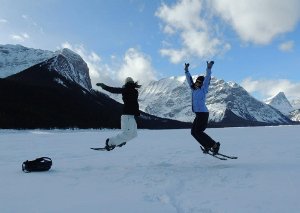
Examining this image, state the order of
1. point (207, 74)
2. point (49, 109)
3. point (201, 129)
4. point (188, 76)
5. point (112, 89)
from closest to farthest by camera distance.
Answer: point (207, 74) → point (201, 129) → point (112, 89) → point (188, 76) → point (49, 109)

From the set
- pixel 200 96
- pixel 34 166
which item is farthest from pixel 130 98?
pixel 34 166

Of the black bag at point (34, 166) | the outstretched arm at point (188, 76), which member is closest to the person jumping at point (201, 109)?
the outstretched arm at point (188, 76)

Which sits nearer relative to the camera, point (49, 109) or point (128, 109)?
point (128, 109)

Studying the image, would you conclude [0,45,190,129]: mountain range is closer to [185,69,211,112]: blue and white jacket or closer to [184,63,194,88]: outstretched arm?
[184,63,194,88]: outstretched arm

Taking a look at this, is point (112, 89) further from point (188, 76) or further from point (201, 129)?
point (201, 129)

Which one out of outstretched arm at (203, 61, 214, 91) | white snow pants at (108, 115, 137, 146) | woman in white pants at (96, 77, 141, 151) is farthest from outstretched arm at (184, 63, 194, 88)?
white snow pants at (108, 115, 137, 146)

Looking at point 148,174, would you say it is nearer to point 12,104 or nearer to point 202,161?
point 202,161

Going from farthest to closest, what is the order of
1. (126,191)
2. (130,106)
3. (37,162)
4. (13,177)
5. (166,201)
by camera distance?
(130,106), (37,162), (13,177), (126,191), (166,201)

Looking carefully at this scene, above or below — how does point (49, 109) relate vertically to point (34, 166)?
above

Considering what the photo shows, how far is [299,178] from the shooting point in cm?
754

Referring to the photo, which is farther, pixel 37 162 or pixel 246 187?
pixel 37 162

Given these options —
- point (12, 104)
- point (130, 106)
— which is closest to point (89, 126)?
point (12, 104)

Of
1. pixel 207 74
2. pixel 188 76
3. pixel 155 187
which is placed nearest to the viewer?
pixel 155 187

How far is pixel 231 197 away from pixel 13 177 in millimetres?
4765
